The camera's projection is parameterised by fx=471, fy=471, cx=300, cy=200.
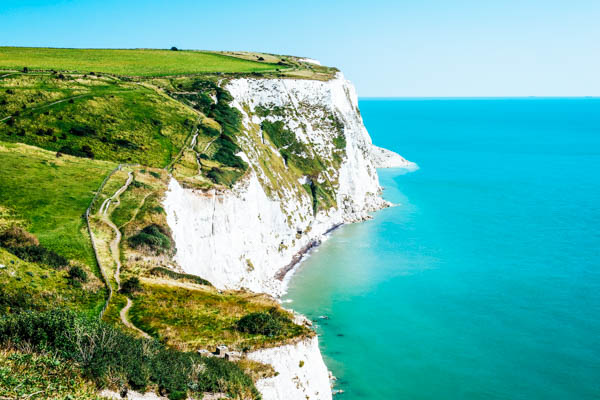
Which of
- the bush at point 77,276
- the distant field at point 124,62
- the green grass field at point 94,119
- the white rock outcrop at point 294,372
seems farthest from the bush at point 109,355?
the distant field at point 124,62

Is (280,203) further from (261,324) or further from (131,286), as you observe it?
(261,324)

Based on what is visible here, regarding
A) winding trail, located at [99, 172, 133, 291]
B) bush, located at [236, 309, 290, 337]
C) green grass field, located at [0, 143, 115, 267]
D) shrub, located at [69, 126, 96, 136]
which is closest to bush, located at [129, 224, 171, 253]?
winding trail, located at [99, 172, 133, 291]

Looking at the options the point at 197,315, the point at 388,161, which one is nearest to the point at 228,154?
the point at 197,315

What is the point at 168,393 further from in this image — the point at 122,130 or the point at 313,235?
the point at 313,235

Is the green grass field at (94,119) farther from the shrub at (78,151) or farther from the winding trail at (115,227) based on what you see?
the winding trail at (115,227)

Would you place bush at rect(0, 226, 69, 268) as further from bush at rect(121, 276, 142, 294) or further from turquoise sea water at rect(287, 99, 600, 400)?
turquoise sea water at rect(287, 99, 600, 400)
